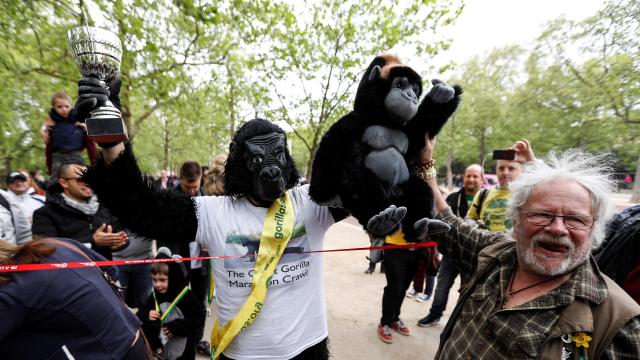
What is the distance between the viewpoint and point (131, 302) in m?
3.49

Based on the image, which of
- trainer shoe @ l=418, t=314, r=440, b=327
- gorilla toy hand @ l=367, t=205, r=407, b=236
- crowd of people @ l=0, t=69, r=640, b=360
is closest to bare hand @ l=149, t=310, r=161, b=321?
crowd of people @ l=0, t=69, r=640, b=360

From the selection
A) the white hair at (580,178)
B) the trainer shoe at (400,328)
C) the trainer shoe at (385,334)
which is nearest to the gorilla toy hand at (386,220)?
the white hair at (580,178)

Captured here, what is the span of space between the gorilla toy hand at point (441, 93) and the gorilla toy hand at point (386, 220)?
0.53 meters

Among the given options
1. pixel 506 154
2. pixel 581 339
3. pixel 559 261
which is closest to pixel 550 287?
pixel 559 261

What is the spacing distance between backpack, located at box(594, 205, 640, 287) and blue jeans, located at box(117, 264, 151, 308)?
13.7 feet

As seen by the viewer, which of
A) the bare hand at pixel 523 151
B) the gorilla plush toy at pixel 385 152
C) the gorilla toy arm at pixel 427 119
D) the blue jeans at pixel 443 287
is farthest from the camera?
the blue jeans at pixel 443 287

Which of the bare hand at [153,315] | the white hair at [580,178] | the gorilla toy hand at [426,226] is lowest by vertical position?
the bare hand at [153,315]

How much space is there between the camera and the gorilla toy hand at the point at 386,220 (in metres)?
1.20

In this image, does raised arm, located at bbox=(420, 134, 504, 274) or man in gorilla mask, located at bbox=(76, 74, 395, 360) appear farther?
raised arm, located at bbox=(420, 134, 504, 274)

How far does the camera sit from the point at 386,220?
121 centimetres

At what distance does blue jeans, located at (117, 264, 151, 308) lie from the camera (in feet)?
10.9

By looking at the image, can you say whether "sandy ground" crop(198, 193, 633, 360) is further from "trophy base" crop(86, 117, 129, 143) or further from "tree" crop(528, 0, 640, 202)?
"tree" crop(528, 0, 640, 202)

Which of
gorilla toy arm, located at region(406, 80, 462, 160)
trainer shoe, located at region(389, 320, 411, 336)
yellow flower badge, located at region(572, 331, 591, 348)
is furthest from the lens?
trainer shoe, located at region(389, 320, 411, 336)

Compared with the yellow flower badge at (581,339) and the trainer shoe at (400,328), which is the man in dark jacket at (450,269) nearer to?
the trainer shoe at (400,328)
